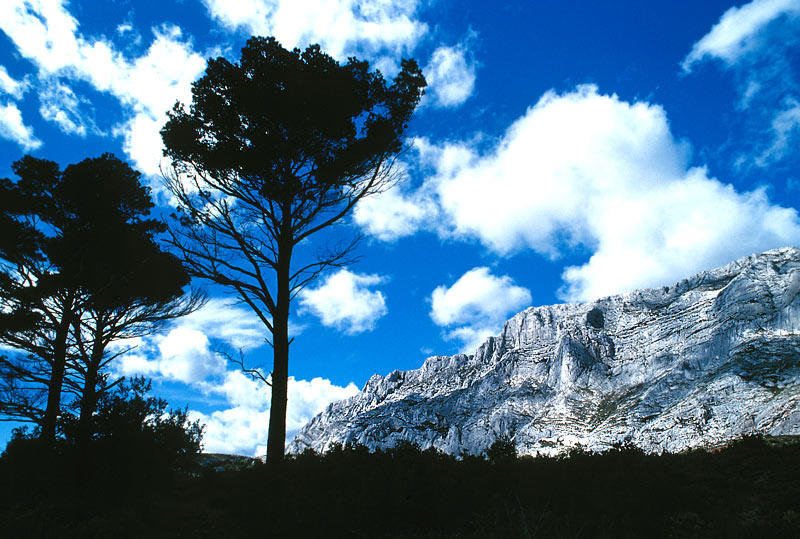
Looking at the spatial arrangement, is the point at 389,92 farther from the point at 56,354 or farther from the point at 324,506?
the point at 56,354

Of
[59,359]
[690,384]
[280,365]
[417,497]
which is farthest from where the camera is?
[690,384]

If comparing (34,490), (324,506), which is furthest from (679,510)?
(34,490)

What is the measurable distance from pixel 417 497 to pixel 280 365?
6128 millimetres

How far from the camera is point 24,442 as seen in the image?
826 cm

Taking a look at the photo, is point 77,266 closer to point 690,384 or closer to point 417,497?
point 417,497

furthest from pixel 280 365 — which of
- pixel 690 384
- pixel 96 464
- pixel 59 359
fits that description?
pixel 690 384

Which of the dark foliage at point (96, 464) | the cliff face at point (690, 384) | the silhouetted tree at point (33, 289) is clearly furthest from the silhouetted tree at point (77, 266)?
the cliff face at point (690, 384)

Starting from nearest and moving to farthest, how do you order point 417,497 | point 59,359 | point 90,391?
1. point 417,497
2. point 90,391
3. point 59,359

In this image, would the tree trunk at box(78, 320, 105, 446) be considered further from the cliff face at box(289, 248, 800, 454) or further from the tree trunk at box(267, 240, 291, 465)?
the cliff face at box(289, 248, 800, 454)

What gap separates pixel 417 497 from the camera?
6781 millimetres

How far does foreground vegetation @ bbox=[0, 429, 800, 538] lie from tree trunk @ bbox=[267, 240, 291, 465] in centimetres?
218

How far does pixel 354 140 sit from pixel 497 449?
952cm

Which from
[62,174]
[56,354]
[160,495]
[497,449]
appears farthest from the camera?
[62,174]

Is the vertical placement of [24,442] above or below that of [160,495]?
above
